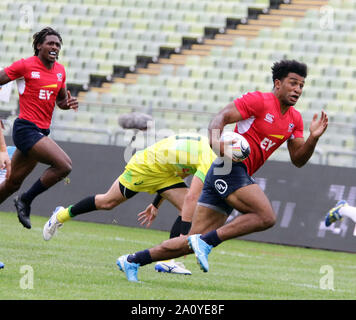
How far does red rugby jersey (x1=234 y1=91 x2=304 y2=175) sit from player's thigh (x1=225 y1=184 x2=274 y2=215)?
326mm

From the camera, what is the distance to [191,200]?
860 cm

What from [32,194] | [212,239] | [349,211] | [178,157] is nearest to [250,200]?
[212,239]

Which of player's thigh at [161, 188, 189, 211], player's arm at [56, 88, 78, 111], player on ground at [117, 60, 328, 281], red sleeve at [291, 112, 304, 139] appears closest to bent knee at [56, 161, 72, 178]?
player's arm at [56, 88, 78, 111]

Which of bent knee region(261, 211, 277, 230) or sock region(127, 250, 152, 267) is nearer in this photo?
bent knee region(261, 211, 277, 230)

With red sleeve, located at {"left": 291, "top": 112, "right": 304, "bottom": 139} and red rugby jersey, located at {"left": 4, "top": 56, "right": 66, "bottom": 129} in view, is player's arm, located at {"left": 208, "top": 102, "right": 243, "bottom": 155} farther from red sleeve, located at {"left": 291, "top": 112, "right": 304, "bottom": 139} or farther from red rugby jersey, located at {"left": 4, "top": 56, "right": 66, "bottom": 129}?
red rugby jersey, located at {"left": 4, "top": 56, "right": 66, "bottom": 129}

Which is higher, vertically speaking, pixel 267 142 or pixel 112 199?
pixel 267 142

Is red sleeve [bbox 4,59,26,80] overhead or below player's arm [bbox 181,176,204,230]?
overhead

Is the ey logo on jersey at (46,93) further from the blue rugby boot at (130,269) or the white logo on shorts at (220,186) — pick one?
the white logo on shorts at (220,186)

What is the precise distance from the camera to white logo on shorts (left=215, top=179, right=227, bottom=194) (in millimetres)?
7066

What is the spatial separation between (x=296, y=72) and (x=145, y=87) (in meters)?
14.3

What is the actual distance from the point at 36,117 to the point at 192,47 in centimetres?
1347

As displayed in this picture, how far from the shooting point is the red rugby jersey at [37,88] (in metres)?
9.79

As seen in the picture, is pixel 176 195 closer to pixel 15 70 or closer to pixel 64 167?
pixel 64 167

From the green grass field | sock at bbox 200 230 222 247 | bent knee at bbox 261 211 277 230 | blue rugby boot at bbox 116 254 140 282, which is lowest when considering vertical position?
the green grass field
